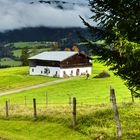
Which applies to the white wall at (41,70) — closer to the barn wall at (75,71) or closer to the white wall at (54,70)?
the white wall at (54,70)

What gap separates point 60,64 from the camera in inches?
5290

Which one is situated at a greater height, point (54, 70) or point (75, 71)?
point (54, 70)

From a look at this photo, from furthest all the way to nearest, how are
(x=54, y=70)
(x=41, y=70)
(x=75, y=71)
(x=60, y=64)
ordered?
(x=41, y=70), (x=75, y=71), (x=54, y=70), (x=60, y=64)

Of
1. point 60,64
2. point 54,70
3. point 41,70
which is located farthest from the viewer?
point 41,70

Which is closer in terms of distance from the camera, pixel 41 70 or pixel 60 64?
pixel 60 64

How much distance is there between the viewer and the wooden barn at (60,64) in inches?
5305

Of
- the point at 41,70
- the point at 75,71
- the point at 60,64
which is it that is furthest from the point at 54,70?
the point at 41,70

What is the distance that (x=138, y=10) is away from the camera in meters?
20.8

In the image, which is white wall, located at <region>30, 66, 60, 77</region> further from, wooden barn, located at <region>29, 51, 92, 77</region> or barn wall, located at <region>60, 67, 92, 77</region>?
barn wall, located at <region>60, 67, 92, 77</region>

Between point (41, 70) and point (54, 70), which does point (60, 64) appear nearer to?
point (54, 70)

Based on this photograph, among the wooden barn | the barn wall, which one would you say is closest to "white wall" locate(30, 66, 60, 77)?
the wooden barn

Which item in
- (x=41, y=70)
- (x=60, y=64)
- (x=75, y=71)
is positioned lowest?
(x=75, y=71)

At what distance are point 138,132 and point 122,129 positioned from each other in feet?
4.38

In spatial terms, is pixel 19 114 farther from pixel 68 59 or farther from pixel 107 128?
pixel 68 59
